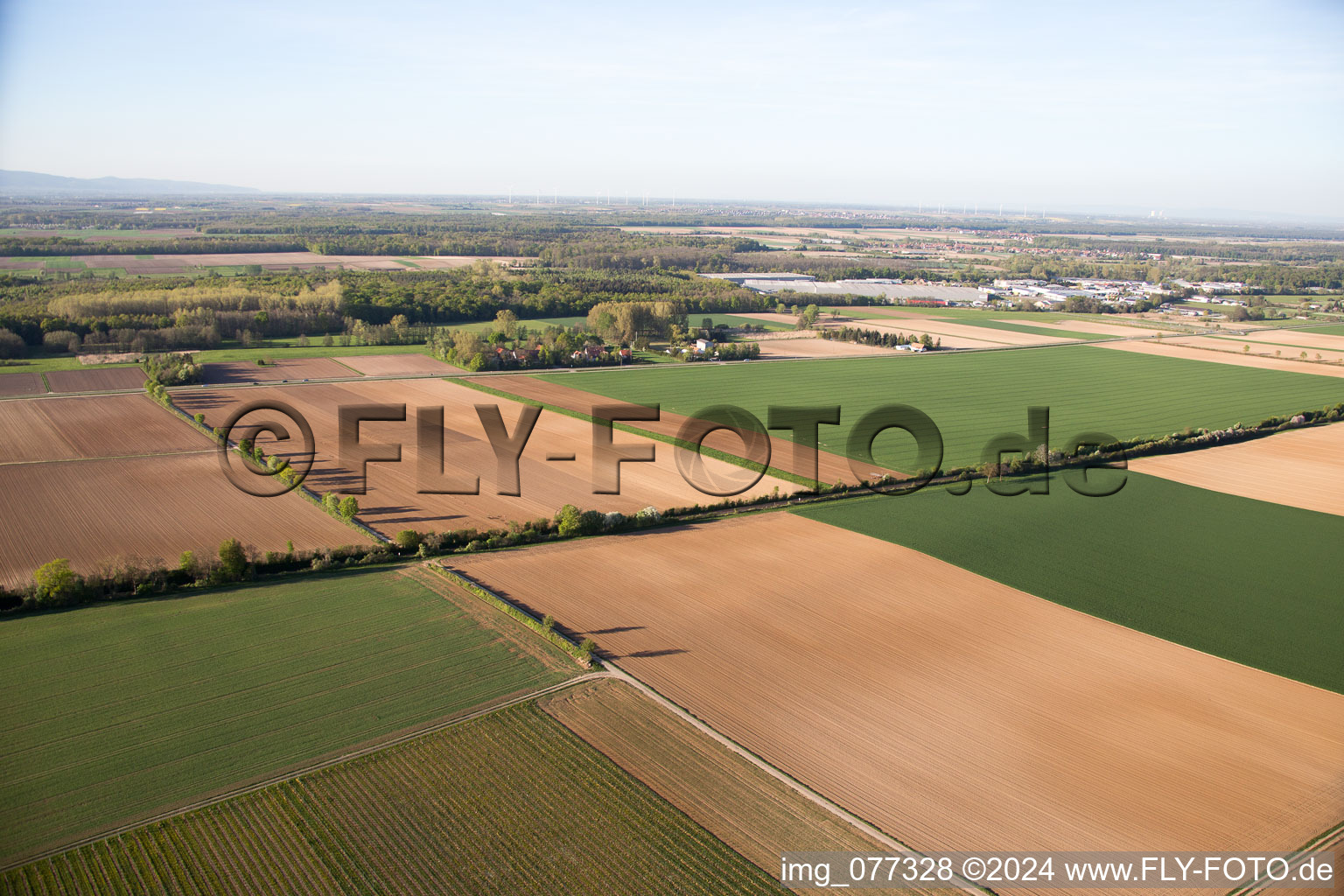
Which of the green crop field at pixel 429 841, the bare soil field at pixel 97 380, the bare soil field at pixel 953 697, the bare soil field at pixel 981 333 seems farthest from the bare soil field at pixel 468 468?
the bare soil field at pixel 981 333

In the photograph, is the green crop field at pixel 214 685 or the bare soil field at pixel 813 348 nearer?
the green crop field at pixel 214 685

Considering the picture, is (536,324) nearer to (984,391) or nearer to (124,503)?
(984,391)

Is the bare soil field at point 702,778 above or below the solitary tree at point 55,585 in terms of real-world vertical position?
below

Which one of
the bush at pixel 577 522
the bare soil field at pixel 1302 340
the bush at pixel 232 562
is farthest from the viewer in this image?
the bare soil field at pixel 1302 340

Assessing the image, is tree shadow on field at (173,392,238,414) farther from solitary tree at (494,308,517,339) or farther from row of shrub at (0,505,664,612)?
solitary tree at (494,308,517,339)

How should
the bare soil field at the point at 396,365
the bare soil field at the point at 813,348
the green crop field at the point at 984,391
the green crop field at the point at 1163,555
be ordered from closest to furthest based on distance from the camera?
the green crop field at the point at 1163,555
the green crop field at the point at 984,391
the bare soil field at the point at 396,365
the bare soil field at the point at 813,348

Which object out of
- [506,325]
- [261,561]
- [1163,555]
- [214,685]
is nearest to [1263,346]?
[1163,555]

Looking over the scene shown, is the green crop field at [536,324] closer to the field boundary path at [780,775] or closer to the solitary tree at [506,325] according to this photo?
the solitary tree at [506,325]

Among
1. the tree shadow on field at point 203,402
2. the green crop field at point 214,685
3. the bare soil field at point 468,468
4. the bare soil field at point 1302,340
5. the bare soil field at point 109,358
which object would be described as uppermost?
the bare soil field at point 1302,340
